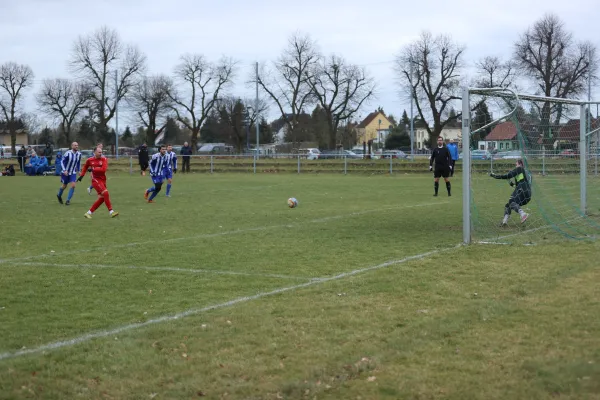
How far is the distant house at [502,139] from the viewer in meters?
13.3

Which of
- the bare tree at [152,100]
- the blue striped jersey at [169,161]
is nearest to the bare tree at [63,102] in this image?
the bare tree at [152,100]

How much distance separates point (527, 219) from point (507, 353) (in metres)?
9.97

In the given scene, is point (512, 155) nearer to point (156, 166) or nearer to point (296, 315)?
point (296, 315)

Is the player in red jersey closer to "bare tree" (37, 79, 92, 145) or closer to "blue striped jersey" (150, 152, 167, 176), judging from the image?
"blue striped jersey" (150, 152, 167, 176)

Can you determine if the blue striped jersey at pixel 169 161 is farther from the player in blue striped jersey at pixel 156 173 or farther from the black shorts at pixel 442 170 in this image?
the black shorts at pixel 442 170

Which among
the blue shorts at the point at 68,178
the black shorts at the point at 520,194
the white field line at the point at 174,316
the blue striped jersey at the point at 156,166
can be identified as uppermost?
the blue striped jersey at the point at 156,166

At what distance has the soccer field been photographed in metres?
5.09

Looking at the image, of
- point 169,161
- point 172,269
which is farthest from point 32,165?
point 172,269

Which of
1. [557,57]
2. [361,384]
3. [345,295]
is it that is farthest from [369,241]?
[557,57]

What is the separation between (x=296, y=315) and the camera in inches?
274

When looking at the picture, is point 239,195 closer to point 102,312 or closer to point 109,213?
point 109,213

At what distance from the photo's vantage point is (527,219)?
49.3 feet

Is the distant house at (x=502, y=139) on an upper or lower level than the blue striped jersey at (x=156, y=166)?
upper

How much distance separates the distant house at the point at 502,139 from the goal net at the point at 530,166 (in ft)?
0.06
